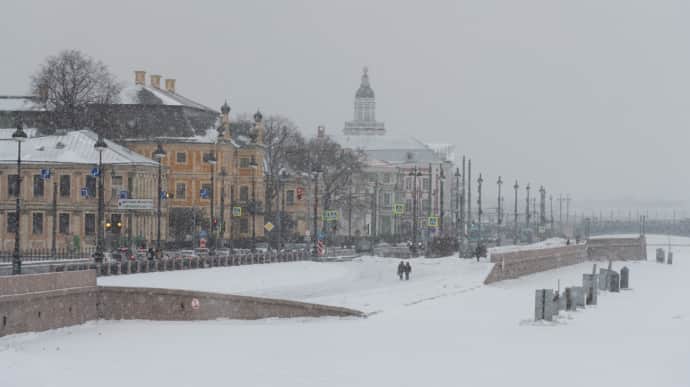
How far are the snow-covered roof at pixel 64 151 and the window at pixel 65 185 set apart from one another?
4.66 ft

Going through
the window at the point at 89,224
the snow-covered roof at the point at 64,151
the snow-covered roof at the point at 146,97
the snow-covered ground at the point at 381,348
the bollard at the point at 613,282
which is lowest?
the snow-covered ground at the point at 381,348

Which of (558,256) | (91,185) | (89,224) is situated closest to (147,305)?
(89,224)

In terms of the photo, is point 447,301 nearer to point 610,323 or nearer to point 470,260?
point 610,323

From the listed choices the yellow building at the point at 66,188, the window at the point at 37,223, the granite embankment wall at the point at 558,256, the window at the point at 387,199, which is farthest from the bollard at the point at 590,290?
the window at the point at 387,199

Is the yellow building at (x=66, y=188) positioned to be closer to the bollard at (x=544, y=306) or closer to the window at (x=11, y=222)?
the window at (x=11, y=222)

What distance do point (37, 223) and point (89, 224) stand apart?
3.41 m

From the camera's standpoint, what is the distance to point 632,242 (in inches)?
5448

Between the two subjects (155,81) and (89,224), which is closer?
(89,224)

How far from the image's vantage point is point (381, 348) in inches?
1471

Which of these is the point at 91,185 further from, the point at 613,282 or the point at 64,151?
the point at 613,282

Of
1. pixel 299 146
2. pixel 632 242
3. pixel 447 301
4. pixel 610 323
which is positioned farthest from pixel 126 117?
pixel 610 323

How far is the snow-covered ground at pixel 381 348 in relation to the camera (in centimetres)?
3166

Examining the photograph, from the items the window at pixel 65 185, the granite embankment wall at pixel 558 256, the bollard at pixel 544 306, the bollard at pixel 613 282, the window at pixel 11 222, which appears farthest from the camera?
Result: the window at pixel 65 185

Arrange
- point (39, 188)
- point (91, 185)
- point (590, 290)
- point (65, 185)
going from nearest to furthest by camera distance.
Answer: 1. point (590, 290)
2. point (91, 185)
3. point (39, 188)
4. point (65, 185)
